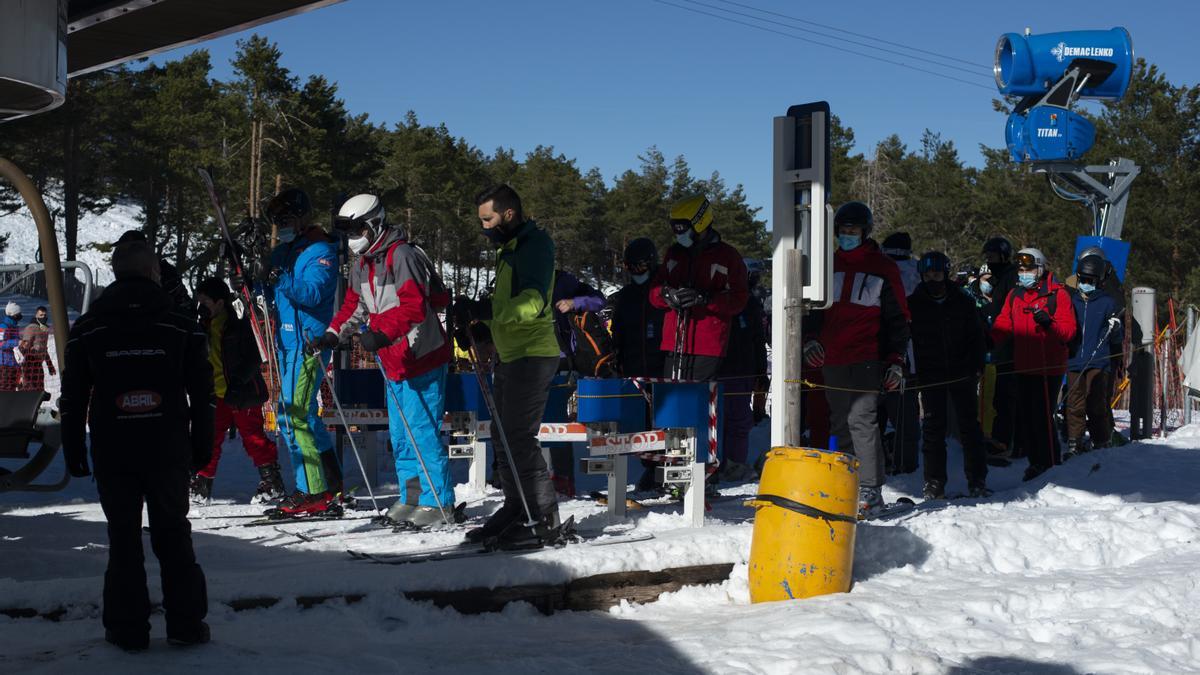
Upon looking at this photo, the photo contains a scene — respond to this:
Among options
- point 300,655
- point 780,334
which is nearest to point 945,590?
point 780,334

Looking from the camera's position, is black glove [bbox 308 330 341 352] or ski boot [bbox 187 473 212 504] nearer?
black glove [bbox 308 330 341 352]

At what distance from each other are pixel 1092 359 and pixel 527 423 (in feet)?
24.8

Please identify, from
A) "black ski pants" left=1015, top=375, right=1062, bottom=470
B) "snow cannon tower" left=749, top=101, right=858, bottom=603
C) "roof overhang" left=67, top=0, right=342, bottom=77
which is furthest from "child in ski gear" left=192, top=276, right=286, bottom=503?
"black ski pants" left=1015, top=375, right=1062, bottom=470

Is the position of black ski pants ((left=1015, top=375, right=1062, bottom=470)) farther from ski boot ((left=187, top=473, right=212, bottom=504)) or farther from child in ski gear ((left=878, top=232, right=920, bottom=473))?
ski boot ((left=187, top=473, right=212, bottom=504))

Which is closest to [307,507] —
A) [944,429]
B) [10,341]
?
[944,429]

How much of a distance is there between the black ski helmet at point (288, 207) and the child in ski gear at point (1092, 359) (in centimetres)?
770

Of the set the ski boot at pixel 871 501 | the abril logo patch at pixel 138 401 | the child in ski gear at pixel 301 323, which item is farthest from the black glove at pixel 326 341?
the ski boot at pixel 871 501

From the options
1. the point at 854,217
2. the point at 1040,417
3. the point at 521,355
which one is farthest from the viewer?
the point at 1040,417

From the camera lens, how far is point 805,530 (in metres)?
6.46

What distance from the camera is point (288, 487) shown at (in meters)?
10.7

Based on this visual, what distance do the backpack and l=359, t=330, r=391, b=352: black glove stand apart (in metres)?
3.10

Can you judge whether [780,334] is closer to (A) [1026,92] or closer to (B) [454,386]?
(B) [454,386]

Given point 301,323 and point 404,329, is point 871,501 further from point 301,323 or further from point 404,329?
point 301,323

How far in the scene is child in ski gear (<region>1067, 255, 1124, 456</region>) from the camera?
12.2 metres
